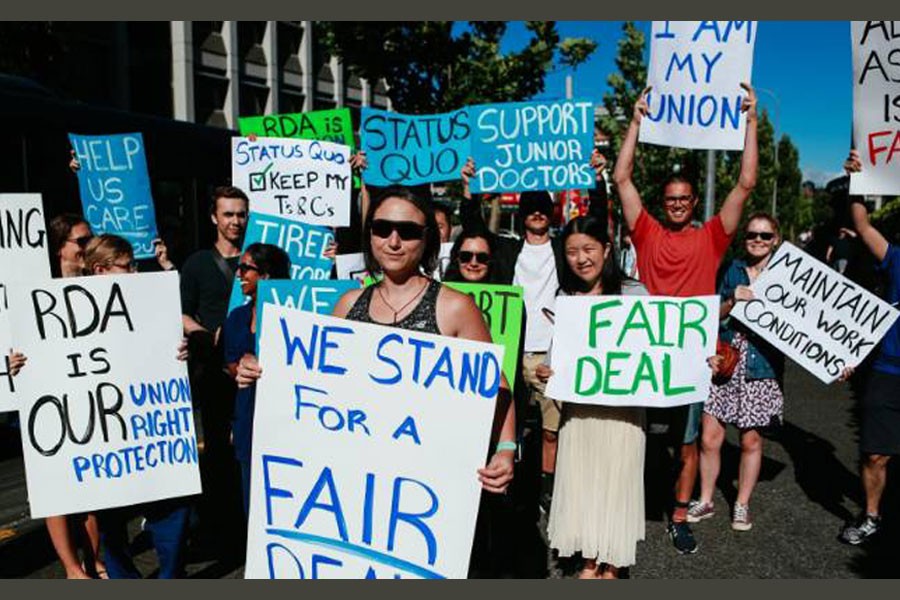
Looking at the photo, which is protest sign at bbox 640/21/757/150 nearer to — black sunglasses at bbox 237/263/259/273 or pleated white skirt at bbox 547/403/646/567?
pleated white skirt at bbox 547/403/646/567

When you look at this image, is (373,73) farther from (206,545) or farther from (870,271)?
(206,545)

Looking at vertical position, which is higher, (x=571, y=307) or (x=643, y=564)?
(x=571, y=307)

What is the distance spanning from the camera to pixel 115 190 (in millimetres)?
6000

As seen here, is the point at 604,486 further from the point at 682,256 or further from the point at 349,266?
the point at 349,266

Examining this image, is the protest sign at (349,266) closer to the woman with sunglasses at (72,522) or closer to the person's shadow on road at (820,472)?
the woman with sunglasses at (72,522)

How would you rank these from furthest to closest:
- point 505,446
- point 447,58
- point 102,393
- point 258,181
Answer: point 447,58 < point 258,181 < point 102,393 < point 505,446

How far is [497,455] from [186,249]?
9785 mm

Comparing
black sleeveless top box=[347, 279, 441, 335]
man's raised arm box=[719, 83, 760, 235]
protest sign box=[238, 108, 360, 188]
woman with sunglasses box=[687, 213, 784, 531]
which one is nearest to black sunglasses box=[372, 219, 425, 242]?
black sleeveless top box=[347, 279, 441, 335]

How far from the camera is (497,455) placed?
2.55 metres

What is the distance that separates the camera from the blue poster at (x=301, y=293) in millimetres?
3705

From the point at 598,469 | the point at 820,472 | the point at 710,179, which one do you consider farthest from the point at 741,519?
the point at 710,179

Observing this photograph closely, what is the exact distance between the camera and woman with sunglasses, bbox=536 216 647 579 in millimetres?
3559

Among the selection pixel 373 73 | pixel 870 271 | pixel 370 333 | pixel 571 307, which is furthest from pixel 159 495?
pixel 373 73

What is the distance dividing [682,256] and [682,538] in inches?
62.8
